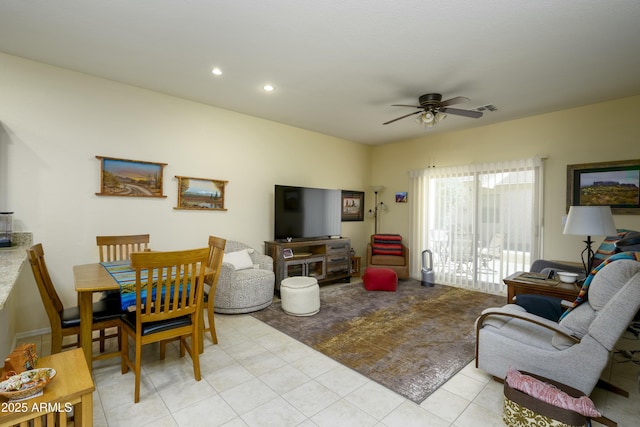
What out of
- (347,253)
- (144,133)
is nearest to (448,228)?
(347,253)

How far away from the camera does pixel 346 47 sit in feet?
8.84

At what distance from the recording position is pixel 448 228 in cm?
549

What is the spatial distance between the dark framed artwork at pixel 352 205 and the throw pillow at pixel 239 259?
255cm

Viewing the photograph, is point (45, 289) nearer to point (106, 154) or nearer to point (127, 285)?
point (127, 285)

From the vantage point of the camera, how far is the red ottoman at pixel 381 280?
16.3ft

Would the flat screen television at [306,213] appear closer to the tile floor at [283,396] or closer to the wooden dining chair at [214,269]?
the wooden dining chair at [214,269]

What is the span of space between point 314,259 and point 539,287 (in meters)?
3.09

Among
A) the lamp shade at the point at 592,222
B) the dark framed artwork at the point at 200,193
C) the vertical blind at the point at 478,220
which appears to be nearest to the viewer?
the lamp shade at the point at 592,222

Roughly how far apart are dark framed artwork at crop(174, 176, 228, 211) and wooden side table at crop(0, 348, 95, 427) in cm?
271

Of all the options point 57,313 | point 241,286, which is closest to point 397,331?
point 241,286

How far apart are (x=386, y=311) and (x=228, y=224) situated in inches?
103

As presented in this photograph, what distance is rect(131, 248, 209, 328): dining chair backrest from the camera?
1.96 m

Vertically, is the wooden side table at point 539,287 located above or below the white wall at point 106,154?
below

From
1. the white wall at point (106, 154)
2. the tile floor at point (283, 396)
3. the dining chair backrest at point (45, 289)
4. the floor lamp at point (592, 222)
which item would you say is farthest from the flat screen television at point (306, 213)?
the floor lamp at point (592, 222)
